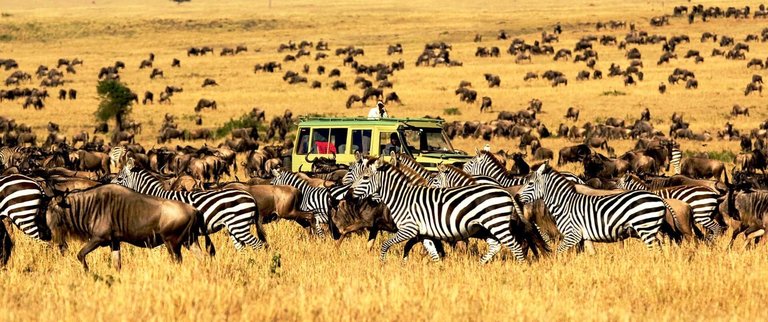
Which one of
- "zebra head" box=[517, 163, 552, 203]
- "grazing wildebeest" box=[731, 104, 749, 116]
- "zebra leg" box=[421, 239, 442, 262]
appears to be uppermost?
"zebra head" box=[517, 163, 552, 203]

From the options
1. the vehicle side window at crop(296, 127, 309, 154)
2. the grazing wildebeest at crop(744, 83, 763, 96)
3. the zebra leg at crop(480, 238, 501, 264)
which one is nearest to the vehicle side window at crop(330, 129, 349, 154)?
the vehicle side window at crop(296, 127, 309, 154)

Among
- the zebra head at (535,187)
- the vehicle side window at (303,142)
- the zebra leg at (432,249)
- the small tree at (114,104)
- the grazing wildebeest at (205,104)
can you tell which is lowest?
the grazing wildebeest at (205,104)

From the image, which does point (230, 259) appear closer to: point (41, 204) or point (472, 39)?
point (41, 204)

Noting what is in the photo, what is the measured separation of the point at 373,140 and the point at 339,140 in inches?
44.5

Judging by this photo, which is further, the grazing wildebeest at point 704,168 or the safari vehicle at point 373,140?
the grazing wildebeest at point 704,168

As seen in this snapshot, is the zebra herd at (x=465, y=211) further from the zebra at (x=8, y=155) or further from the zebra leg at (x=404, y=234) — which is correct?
the zebra at (x=8, y=155)

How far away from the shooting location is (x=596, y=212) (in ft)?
43.3

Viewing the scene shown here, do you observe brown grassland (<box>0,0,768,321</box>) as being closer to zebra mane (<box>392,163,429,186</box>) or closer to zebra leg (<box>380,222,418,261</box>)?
zebra leg (<box>380,222,418,261</box>)

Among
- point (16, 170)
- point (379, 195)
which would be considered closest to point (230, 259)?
point (379, 195)

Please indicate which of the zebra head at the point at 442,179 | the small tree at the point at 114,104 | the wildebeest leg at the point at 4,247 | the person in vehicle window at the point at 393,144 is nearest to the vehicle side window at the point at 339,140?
the person in vehicle window at the point at 393,144

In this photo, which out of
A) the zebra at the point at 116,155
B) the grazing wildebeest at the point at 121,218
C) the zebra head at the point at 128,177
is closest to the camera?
the grazing wildebeest at the point at 121,218

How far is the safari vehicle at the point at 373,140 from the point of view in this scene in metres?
19.4

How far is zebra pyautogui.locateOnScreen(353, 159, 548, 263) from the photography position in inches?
487

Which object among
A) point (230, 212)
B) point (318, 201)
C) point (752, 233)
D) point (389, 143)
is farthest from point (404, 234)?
point (389, 143)
